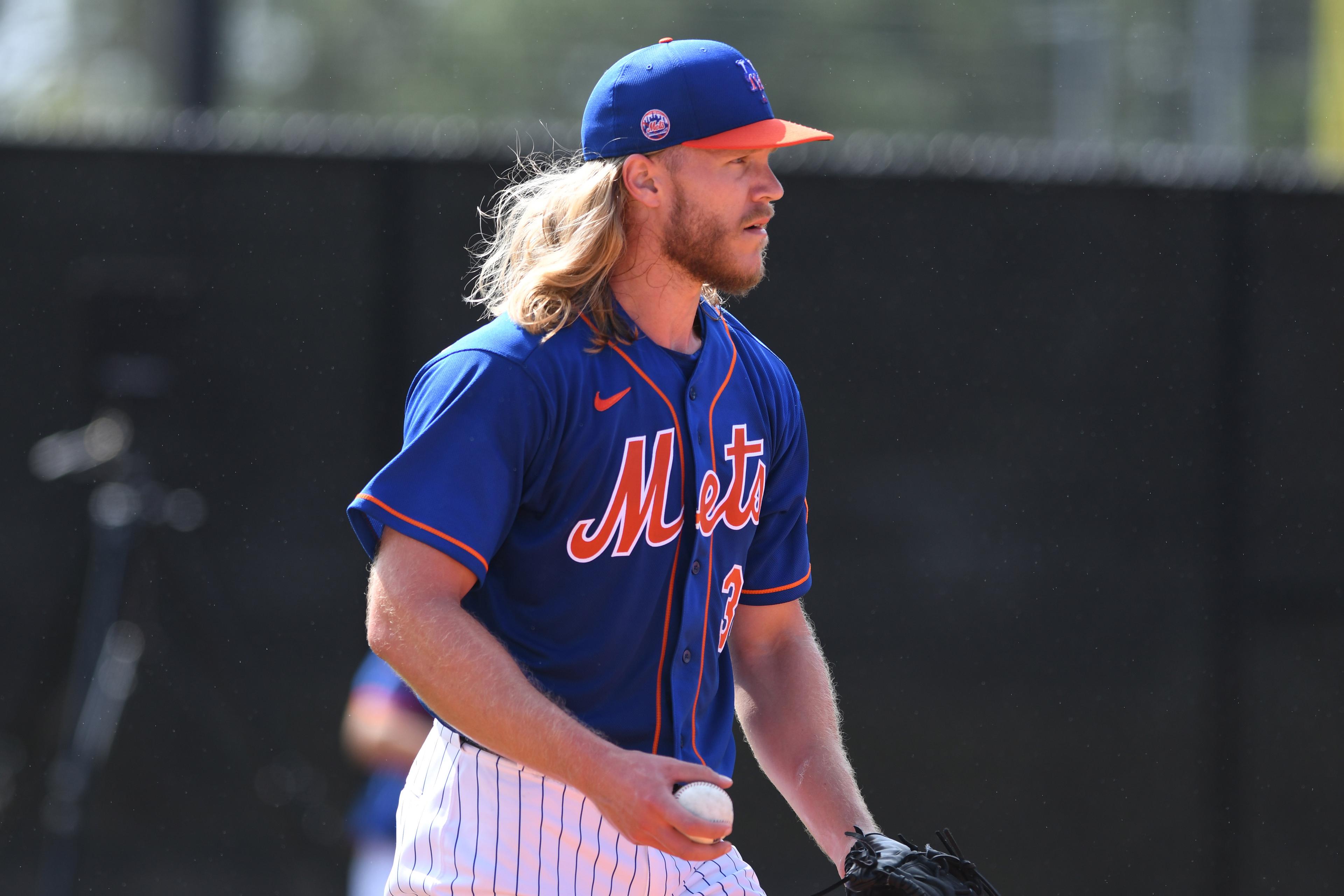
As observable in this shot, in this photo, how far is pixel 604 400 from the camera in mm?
2031

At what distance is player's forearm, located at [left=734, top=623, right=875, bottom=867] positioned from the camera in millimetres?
2180

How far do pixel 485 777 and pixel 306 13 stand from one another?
4192 mm

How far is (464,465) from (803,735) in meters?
0.80

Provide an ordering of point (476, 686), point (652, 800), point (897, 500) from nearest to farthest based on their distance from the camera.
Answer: point (652, 800) < point (476, 686) < point (897, 500)

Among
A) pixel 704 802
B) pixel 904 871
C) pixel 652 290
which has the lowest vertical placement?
pixel 904 871

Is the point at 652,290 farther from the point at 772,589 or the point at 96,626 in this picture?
the point at 96,626

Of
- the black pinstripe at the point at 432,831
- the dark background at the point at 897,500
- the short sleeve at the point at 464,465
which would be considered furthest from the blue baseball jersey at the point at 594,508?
the dark background at the point at 897,500

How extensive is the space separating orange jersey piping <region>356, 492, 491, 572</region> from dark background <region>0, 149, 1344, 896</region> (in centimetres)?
243

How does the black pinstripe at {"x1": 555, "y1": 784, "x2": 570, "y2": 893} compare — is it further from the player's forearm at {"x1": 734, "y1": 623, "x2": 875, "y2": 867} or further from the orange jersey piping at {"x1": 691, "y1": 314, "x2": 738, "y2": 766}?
the player's forearm at {"x1": 734, "y1": 623, "x2": 875, "y2": 867}

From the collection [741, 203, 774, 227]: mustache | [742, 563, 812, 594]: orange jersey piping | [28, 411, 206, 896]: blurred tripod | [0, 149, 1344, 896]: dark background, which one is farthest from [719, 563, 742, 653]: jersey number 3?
[28, 411, 206, 896]: blurred tripod

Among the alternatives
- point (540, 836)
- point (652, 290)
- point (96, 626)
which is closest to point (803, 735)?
point (540, 836)

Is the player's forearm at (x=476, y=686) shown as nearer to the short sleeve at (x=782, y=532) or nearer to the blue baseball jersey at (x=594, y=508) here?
the blue baseball jersey at (x=594, y=508)

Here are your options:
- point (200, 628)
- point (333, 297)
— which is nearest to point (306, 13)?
point (333, 297)

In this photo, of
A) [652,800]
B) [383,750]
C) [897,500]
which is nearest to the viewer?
[652,800]
